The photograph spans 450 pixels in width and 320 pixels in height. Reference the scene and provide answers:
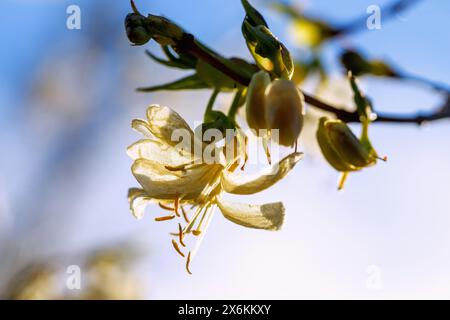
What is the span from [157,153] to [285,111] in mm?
327

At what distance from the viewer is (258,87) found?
3.07ft

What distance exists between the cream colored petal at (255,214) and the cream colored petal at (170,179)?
6 centimetres

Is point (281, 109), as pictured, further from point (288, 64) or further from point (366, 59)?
point (366, 59)

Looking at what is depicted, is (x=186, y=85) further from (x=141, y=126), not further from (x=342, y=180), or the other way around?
(x=342, y=180)

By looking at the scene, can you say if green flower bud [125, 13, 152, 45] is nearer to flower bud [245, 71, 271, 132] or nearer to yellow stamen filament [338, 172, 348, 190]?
flower bud [245, 71, 271, 132]

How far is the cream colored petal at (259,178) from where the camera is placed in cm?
99

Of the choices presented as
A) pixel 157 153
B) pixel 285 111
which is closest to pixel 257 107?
pixel 285 111

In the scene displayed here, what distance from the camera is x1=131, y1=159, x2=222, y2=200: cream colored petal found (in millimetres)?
1117

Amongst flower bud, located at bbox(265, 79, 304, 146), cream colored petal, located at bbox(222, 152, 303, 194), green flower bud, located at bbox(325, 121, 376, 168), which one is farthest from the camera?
green flower bud, located at bbox(325, 121, 376, 168)

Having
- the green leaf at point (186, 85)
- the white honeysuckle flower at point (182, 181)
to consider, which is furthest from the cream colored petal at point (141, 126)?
the green leaf at point (186, 85)

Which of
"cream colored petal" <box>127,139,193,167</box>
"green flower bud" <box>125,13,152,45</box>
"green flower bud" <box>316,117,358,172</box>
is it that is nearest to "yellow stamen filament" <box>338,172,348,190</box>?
"green flower bud" <box>316,117,358,172</box>

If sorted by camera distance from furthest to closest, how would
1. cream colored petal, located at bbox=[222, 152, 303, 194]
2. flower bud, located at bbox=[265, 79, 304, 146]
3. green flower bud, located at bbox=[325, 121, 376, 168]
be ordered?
green flower bud, located at bbox=[325, 121, 376, 168] → cream colored petal, located at bbox=[222, 152, 303, 194] → flower bud, located at bbox=[265, 79, 304, 146]

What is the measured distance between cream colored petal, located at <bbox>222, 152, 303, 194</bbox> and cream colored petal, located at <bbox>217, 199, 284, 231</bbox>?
31 mm

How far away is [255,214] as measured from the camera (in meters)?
1.11
